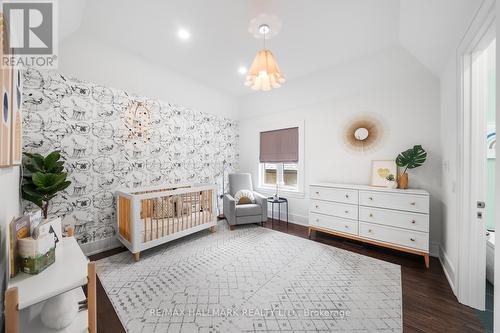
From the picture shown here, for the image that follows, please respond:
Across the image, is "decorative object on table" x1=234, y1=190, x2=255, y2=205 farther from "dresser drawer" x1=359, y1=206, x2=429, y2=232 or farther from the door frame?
the door frame

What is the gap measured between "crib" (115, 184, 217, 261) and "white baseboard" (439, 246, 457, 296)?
9.38 ft

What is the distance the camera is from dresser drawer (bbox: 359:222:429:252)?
2.21 metres

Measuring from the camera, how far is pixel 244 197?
3596mm

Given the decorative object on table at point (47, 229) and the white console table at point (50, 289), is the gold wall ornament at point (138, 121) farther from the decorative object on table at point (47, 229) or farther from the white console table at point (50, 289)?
the white console table at point (50, 289)

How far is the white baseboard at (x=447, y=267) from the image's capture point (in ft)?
6.04

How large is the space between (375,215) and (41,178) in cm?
372

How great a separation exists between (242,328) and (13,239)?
4.69ft

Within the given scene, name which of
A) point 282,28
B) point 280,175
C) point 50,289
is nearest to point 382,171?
point 280,175

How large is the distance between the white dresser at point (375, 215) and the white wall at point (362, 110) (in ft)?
1.50

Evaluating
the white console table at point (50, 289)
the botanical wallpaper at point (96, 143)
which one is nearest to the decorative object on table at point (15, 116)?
the white console table at point (50, 289)

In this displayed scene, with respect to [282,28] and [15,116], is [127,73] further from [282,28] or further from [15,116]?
[282,28]

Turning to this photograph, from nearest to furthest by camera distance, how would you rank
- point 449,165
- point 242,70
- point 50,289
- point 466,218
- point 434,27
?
point 50,289
point 466,218
point 434,27
point 449,165
point 242,70

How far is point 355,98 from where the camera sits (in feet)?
10.1

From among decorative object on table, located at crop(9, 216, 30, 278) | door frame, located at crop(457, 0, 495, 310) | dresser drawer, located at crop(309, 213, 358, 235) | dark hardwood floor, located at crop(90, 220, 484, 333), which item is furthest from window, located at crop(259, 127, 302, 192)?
decorative object on table, located at crop(9, 216, 30, 278)
